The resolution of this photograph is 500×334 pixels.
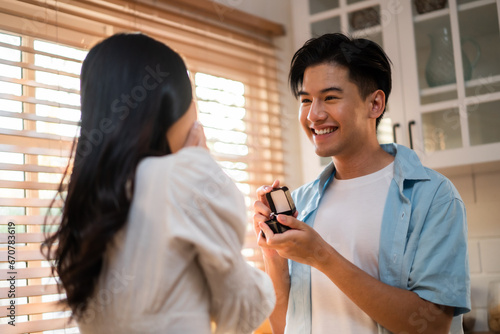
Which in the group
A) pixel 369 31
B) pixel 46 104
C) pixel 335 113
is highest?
pixel 369 31

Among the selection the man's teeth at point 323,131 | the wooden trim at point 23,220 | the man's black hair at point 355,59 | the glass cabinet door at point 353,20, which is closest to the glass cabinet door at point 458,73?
the glass cabinet door at point 353,20

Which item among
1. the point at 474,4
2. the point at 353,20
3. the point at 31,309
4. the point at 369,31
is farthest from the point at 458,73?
the point at 31,309

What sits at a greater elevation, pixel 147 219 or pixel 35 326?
pixel 147 219

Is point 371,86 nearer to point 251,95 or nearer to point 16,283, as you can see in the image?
point 251,95

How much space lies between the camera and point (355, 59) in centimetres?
149

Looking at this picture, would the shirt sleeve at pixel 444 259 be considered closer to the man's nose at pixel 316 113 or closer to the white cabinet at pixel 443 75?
the man's nose at pixel 316 113

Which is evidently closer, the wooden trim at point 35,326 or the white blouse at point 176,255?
the white blouse at point 176,255

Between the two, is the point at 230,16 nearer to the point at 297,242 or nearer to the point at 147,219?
the point at 297,242

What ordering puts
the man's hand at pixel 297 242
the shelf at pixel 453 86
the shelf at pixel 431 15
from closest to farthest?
the man's hand at pixel 297 242 < the shelf at pixel 453 86 < the shelf at pixel 431 15

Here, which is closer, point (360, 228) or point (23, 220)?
point (360, 228)

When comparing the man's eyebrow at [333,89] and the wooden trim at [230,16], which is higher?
the wooden trim at [230,16]

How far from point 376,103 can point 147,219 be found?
987 mm

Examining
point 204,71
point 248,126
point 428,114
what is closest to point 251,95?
point 248,126

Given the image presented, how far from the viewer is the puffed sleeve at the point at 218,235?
0.73 meters
